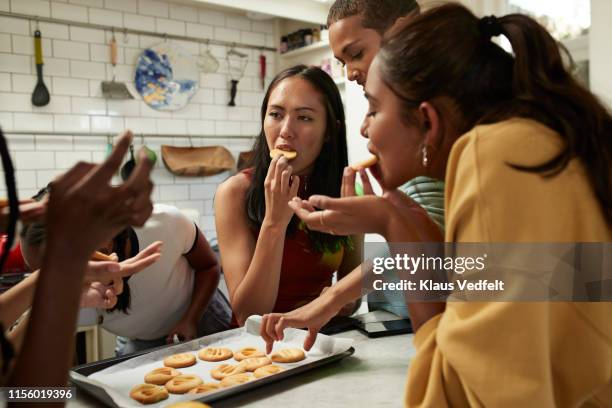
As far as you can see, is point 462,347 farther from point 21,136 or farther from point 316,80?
point 21,136

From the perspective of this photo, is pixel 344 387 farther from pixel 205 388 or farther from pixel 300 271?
pixel 300 271

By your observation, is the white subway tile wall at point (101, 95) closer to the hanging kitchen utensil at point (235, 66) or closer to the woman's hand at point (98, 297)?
the hanging kitchen utensil at point (235, 66)

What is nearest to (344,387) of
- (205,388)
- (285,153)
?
(205,388)

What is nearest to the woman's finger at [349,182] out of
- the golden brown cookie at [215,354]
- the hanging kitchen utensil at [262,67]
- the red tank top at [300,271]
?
the golden brown cookie at [215,354]

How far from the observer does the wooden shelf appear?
147 inches

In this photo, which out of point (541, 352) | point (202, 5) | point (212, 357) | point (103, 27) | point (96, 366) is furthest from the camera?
point (202, 5)

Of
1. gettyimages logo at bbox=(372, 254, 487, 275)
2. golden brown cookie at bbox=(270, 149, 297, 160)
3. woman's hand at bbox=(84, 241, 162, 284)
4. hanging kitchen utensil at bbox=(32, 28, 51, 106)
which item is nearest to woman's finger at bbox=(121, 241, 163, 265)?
woman's hand at bbox=(84, 241, 162, 284)

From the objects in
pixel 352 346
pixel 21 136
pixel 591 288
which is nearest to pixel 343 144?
pixel 352 346

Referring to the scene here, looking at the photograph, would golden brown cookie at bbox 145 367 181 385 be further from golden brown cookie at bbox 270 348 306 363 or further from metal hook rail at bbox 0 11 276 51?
metal hook rail at bbox 0 11 276 51

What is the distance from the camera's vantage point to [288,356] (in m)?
1.19

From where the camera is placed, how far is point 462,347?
69 cm

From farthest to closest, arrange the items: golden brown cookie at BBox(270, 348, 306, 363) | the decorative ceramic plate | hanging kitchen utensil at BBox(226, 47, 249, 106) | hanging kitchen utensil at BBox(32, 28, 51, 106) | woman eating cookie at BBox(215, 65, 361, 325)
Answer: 1. hanging kitchen utensil at BBox(226, 47, 249, 106)
2. the decorative ceramic plate
3. hanging kitchen utensil at BBox(32, 28, 51, 106)
4. woman eating cookie at BBox(215, 65, 361, 325)
5. golden brown cookie at BBox(270, 348, 306, 363)

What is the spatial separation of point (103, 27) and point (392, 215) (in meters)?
3.16

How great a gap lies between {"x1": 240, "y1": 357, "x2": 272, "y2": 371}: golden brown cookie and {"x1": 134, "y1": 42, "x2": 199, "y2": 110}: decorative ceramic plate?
111 inches
